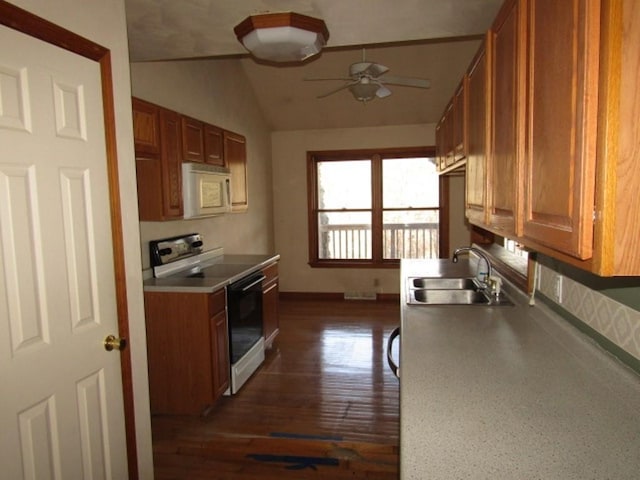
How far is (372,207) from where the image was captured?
6.43 m

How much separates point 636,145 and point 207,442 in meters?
2.79

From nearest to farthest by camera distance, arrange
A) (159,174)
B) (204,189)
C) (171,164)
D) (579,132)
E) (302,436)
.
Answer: (579,132), (302,436), (159,174), (171,164), (204,189)

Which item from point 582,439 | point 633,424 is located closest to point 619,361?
point 633,424

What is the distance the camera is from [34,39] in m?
1.49

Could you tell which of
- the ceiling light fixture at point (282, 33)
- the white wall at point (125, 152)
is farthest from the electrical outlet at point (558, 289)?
the white wall at point (125, 152)

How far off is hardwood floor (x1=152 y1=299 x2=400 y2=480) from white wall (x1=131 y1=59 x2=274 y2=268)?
1.29m

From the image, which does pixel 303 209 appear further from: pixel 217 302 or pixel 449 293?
pixel 449 293

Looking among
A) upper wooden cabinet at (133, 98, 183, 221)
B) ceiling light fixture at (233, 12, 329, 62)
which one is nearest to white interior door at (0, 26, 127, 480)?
ceiling light fixture at (233, 12, 329, 62)

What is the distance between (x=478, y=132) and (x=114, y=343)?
181 centimetres

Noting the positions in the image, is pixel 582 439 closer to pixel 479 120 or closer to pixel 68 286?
pixel 479 120

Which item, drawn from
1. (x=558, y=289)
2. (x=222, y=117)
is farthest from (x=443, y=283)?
(x=222, y=117)

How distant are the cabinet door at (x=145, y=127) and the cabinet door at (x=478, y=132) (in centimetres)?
195

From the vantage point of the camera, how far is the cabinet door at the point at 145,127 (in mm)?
2822

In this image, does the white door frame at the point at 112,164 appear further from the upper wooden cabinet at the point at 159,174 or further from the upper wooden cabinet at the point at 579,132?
the upper wooden cabinet at the point at 579,132
